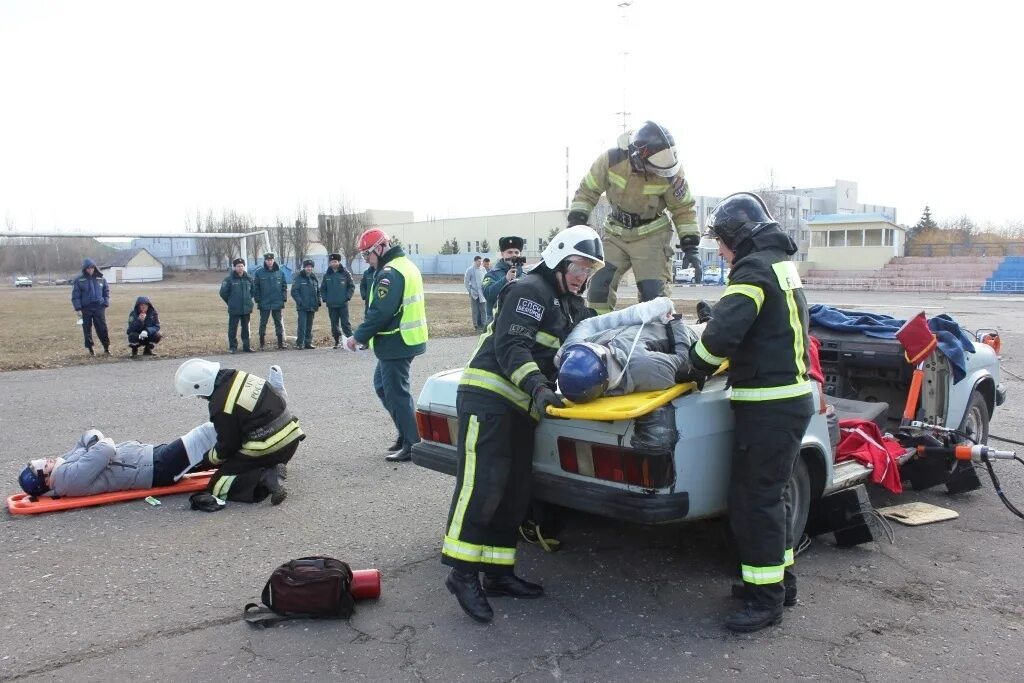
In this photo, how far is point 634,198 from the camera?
5.80 metres

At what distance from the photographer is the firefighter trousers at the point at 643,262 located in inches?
230

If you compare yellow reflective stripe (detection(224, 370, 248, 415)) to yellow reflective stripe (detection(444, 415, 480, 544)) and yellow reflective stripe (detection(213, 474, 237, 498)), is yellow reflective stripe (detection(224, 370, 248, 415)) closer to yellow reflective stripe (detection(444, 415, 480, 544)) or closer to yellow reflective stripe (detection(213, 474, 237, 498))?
yellow reflective stripe (detection(213, 474, 237, 498))

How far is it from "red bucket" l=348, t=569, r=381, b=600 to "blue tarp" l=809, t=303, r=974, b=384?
385 cm

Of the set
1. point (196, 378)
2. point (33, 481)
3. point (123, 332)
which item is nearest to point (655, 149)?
point (196, 378)

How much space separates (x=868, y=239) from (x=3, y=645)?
50970 millimetres

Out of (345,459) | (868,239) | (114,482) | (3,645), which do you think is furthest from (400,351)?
(868,239)

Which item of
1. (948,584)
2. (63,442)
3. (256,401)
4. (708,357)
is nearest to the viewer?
(708,357)

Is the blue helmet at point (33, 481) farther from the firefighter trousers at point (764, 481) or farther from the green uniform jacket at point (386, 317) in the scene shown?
the firefighter trousers at point (764, 481)

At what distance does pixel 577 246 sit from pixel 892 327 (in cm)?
322

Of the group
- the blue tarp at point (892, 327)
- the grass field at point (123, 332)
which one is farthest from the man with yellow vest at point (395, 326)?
the grass field at point (123, 332)

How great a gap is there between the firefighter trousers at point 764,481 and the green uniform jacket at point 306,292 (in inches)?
503

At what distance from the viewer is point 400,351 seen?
6.73 m

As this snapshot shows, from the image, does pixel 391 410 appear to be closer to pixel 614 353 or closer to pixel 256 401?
pixel 256 401

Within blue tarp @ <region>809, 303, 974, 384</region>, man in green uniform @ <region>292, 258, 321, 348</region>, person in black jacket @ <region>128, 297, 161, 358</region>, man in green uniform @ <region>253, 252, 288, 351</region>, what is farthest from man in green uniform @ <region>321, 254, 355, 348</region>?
blue tarp @ <region>809, 303, 974, 384</region>
